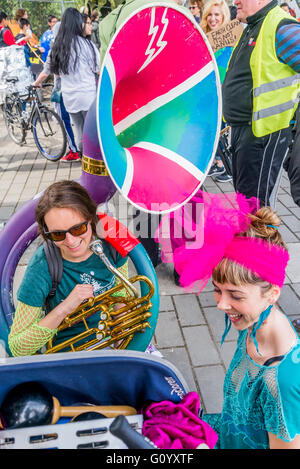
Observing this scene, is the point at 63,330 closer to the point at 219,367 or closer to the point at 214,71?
the point at 219,367

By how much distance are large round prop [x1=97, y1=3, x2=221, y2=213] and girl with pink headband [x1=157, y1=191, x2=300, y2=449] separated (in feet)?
0.77

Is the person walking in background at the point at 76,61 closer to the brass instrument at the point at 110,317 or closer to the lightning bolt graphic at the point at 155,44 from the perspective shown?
the brass instrument at the point at 110,317

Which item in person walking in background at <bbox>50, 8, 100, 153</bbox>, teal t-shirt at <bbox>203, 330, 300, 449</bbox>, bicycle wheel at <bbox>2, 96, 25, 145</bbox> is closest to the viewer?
teal t-shirt at <bbox>203, 330, 300, 449</bbox>

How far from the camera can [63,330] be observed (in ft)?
5.77

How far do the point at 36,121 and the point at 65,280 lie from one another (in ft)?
14.4

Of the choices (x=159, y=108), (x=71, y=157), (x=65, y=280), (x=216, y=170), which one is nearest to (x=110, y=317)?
(x=65, y=280)

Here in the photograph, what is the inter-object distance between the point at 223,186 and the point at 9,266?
3.18 meters

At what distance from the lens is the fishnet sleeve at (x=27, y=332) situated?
155 centimetres

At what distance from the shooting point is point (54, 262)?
162 centimetres

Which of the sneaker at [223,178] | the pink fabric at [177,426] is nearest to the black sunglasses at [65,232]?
the pink fabric at [177,426]

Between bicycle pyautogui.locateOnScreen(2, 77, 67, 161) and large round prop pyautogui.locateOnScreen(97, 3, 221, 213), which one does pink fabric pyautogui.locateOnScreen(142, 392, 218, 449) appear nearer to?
large round prop pyautogui.locateOnScreen(97, 3, 221, 213)

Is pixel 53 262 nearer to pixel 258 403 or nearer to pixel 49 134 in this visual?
pixel 258 403

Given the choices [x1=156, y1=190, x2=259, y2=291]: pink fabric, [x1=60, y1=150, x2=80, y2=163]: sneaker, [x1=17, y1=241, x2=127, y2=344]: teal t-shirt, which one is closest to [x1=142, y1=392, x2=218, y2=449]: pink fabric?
[x1=156, y1=190, x2=259, y2=291]: pink fabric

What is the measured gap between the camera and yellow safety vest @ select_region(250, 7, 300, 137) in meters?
2.33
